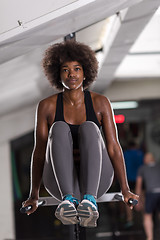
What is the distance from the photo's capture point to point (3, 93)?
321 cm

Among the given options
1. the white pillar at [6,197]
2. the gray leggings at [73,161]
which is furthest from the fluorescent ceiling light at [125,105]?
the gray leggings at [73,161]

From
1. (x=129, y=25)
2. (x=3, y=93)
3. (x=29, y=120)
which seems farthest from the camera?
(x=29, y=120)

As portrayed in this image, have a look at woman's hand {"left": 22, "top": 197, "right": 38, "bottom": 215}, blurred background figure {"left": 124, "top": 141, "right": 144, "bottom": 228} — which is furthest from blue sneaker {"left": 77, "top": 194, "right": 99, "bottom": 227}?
blurred background figure {"left": 124, "top": 141, "right": 144, "bottom": 228}

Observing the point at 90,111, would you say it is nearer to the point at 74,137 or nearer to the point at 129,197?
the point at 74,137

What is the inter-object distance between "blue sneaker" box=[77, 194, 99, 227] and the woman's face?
0.48m

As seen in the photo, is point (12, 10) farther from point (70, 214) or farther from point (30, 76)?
point (30, 76)

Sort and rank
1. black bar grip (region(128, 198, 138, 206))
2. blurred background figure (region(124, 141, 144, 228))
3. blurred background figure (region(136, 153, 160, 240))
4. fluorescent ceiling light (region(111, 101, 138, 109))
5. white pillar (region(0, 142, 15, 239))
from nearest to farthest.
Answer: black bar grip (region(128, 198, 138, 206))
white pillar (region(0, 142, 15, 239))
blurred background figure (region(136, 153, 160, 240))
fluorescent ceiling light (region(111, 101, 138, 109))
blurred background figure (region(124, 141, 144, 228))

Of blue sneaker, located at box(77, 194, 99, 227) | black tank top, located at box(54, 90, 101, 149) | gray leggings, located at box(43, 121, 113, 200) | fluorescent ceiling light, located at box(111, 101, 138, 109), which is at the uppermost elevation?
fluorescent ceiling light, located at box(111, 101, 138, 109)

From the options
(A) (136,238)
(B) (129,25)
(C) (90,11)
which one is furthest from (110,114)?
(A) (136,238)

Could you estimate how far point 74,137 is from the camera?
1.72 m

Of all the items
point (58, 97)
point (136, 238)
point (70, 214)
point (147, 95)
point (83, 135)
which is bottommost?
point (136, 238)

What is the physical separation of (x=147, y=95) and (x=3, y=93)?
3.58 meters

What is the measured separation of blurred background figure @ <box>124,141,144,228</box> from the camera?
651 centimetres

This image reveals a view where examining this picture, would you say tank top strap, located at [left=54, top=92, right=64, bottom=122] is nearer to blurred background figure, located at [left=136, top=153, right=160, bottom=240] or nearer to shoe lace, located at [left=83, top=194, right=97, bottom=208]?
shoe lace, located at [left=83, top=194, right=97, bottom=208]
